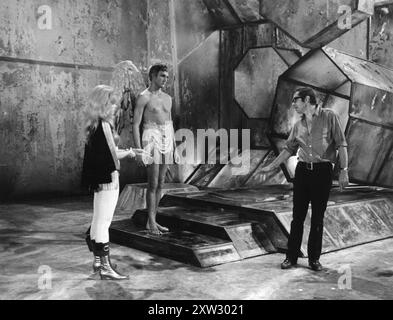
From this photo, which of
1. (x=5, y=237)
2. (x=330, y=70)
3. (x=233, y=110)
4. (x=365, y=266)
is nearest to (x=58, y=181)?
(x=5, y=237)

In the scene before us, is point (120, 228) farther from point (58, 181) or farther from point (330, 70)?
point (330, 70)

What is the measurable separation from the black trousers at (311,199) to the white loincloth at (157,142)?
4.92 ft

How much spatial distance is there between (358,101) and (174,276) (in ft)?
15.2

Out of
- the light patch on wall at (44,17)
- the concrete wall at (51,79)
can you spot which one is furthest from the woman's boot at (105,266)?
the light patch on wall at (44,17)

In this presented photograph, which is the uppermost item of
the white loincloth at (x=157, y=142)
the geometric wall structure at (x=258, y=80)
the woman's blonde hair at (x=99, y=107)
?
the geometric wall structure at (x=258, y=80)

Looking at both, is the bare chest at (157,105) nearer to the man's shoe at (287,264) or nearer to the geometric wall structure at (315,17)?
the man's shoe at (287,264)

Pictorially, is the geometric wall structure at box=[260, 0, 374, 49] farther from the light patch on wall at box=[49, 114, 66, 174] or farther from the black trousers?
the black trousers

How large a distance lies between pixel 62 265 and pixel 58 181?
4376 mm

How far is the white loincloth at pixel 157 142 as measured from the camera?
17.1 feet

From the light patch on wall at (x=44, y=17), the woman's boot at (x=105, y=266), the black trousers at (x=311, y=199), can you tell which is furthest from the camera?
the light patch on wall at (x=44, y=17)

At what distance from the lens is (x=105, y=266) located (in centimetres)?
413

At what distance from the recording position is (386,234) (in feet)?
19.3
